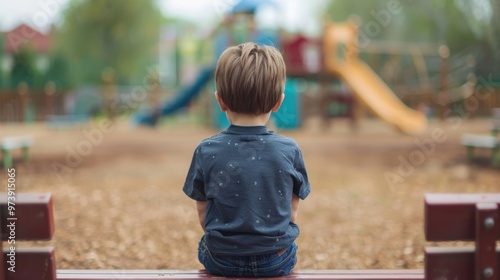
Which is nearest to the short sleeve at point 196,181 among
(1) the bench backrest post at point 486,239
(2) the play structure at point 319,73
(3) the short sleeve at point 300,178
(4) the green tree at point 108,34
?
(3) the short sleeve at point 300,178

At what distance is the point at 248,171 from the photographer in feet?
5.43

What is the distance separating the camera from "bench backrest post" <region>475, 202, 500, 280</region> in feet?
4.89

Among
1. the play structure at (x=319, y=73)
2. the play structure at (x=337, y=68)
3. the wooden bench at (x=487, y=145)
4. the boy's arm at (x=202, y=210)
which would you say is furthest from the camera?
the play structure at (x=319, y=73)

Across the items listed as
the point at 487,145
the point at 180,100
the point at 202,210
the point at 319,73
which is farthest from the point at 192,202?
the point at 180,100

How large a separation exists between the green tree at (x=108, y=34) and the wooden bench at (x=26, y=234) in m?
27.4

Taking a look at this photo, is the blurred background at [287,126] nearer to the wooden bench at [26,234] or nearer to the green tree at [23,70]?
the green tree at [23,70]

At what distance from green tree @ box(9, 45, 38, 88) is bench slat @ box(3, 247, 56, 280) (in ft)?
82.7

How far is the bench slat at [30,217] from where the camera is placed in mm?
1509

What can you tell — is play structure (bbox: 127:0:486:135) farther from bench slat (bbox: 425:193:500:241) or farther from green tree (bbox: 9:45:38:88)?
bench slat (bbox: 425:193:500:241)

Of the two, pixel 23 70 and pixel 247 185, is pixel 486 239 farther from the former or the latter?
pixel 23 70

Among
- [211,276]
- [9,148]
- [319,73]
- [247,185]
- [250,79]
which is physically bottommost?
[9,148]

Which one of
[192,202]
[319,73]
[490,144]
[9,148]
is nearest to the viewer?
[192,202]

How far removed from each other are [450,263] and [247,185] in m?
0.61

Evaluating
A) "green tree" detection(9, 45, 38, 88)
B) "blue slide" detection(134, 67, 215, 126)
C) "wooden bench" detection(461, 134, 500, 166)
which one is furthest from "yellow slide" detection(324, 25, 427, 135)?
"green tree" detection(9, 45, 38, 88)
